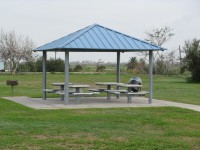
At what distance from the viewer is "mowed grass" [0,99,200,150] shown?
8.45 m

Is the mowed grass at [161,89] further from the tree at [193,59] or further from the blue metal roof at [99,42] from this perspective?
the blue metal roof at [99,42]

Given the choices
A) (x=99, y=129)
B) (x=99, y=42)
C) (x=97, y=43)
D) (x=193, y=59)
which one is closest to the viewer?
(x=99, y=129)

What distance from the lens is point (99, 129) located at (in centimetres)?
1009

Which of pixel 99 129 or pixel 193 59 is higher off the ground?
pixel 193 59

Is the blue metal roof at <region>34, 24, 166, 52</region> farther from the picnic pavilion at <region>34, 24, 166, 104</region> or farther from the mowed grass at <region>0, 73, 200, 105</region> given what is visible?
the mowed grass at <region>0, 73, 200, 105</region>

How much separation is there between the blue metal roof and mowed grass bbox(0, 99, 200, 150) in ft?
8.71

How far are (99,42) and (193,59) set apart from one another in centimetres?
2155

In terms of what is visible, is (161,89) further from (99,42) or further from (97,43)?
(97,43)

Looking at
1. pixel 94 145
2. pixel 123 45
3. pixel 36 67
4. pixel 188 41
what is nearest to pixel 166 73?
pixel 188 41

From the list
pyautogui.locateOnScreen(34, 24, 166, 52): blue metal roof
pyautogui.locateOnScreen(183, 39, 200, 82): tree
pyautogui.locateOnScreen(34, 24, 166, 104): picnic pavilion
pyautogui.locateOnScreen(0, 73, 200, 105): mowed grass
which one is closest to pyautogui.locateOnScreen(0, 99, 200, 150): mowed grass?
pyautogui.locateOnScreen(34, 24, 166, 104): picnic pavilion

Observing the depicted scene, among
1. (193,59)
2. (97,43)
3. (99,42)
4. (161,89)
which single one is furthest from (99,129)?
(193,59)

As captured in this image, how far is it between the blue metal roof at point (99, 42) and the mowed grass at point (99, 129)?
266 centimetres

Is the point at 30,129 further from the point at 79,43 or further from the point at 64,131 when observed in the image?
the point at 79,43

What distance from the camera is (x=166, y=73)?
167 feet
